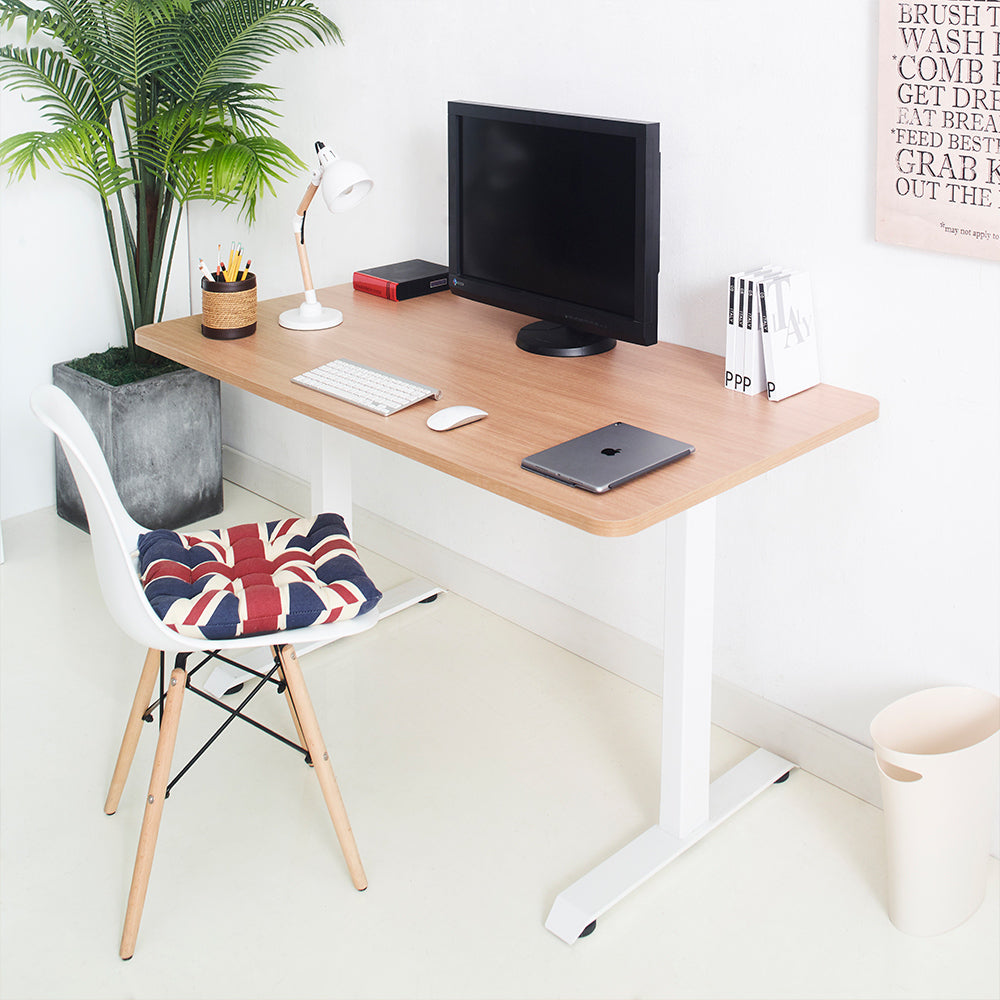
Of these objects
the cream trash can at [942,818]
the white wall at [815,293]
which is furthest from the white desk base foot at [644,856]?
the cream trash can at [942,818]

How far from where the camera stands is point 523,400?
2068 mm

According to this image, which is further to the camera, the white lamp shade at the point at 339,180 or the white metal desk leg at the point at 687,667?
the white lamp shade at the point at 339,180

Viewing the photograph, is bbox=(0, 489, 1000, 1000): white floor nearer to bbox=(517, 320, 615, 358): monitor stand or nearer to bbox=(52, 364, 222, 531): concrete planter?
bbox=(52, 364, 222, 531): concrete planter

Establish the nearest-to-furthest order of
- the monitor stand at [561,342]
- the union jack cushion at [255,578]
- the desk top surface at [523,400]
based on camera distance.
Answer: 1. the desk top surface at [523,400]
2. the union jack cushion at [255,578]
3. the monitor stand at [561,342]

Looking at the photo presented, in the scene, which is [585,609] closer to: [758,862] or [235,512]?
[758,862]

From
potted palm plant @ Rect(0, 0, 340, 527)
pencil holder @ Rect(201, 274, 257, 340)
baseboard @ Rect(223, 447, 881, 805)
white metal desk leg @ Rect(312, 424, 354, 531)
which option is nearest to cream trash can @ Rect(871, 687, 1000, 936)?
baseboard @ Rect(223, 447, 881, 805)

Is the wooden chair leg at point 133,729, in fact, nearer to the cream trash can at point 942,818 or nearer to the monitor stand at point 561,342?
the monitor stand at point 561,342

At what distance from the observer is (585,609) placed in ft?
9.04

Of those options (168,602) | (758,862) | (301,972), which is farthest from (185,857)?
(758,862)

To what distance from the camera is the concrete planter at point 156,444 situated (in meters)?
3.27

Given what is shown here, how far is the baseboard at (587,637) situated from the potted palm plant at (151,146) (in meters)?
0.37

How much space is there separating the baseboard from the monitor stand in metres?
0.70

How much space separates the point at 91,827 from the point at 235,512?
4.75 feet

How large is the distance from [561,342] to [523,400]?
302 mm
